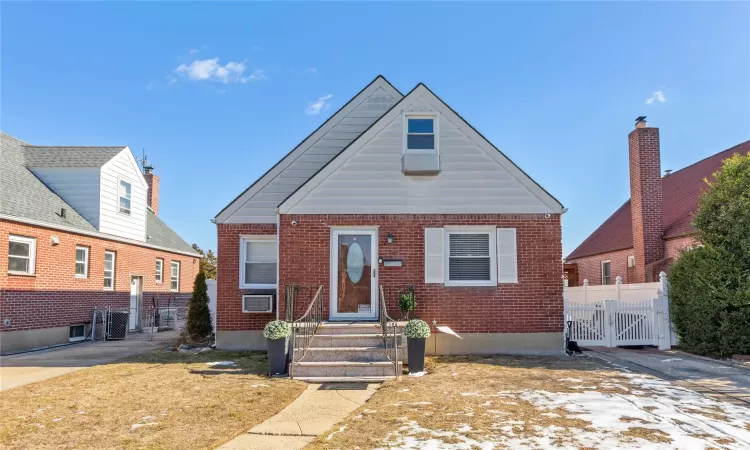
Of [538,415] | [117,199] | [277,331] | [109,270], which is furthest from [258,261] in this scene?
[538,415]

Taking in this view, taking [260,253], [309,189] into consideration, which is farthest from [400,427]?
[260,253]

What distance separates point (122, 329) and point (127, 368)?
7.35 meters

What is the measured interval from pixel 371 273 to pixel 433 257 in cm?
142

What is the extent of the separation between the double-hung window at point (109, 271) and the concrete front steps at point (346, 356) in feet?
34.7

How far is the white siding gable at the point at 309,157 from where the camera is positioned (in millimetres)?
12203

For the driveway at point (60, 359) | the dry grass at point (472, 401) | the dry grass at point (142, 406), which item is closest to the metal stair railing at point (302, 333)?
the dry grass at point (142, 406)

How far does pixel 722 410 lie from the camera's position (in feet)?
20.2

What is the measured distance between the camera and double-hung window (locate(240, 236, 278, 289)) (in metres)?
12.1

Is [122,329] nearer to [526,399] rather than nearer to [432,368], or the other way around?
[432,368]

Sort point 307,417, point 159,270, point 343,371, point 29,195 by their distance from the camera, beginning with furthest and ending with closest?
point 159,270 → point 29,195 → point 343,371 → point 307,417

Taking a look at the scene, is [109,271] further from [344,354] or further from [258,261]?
[344,354]

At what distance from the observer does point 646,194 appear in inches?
611

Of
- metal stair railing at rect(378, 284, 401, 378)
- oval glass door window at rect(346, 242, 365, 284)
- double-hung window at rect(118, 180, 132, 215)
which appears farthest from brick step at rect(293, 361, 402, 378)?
double-hung window at rect(118, 180, 132, 215)

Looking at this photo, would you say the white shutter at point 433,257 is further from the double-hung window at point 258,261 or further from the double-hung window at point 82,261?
the double-hung window at point 82,261
